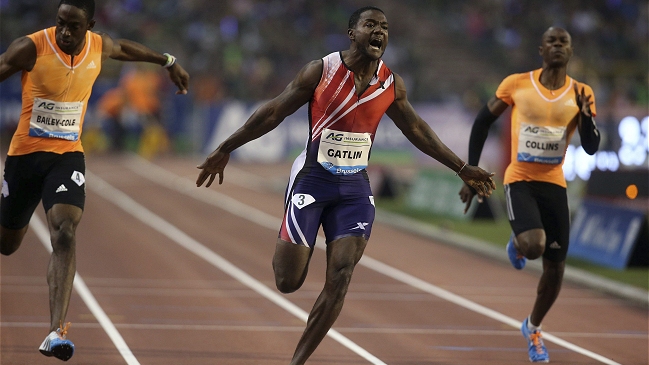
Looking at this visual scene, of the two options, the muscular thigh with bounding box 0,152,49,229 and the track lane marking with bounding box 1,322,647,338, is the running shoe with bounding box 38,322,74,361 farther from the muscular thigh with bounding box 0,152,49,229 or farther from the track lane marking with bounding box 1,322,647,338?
the track lane marking with bounding box 1,322,647,338

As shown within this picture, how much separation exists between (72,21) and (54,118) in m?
0.75

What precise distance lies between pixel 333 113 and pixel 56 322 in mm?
2316

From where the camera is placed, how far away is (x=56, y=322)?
22.3 feet

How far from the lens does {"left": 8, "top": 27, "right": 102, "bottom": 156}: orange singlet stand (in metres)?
7.32

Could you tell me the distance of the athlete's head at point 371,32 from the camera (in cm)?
631

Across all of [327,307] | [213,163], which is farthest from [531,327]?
[213,163]

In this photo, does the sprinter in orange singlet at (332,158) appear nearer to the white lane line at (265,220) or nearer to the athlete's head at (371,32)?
the athlete's head at (371,32)

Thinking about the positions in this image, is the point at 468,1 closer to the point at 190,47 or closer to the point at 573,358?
the point at 190,47

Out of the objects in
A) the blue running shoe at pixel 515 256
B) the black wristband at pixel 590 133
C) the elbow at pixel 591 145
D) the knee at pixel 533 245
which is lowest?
the blue running shoe at pixel 515 256

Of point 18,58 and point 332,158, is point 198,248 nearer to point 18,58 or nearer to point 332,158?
point 18,58

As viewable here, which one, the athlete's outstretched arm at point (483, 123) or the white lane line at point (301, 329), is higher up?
the athlete's outstretched arm at point (483, 123)

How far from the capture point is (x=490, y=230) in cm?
1808

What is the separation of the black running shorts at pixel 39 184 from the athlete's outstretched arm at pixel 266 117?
1385mm

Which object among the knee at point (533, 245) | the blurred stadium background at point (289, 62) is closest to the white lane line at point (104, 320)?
the knee at point (533, 245)
